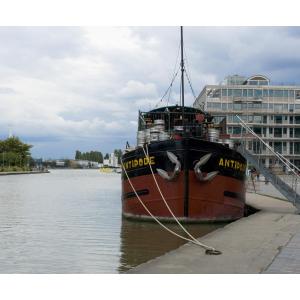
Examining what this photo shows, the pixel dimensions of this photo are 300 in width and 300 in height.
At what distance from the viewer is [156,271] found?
7.55m

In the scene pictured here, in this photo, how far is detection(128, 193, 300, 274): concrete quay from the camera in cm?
764

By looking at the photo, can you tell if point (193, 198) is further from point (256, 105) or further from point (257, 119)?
point (256, 105)

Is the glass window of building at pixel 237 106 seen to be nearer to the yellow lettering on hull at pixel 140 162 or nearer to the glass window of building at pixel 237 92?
the glass window of building at pixel 237 92

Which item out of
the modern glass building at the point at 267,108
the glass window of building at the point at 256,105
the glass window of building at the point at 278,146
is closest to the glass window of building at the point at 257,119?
the modern glass building at the point at 267,108

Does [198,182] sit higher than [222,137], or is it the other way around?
[222,137]

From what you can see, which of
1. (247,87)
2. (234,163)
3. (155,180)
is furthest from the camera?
(247,87)

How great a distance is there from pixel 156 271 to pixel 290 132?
9035 cm

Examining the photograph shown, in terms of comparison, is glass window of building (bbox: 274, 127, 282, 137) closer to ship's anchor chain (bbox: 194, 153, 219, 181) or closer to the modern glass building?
the modern glass building

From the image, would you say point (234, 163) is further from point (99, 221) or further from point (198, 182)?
point (99, 221)

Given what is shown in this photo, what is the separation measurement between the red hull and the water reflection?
367 mm

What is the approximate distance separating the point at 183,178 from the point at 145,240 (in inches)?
123

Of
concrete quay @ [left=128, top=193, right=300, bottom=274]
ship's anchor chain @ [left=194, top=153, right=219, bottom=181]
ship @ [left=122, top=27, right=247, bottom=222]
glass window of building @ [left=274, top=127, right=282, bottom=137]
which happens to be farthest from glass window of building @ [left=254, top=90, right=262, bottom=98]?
concrete quay @ [left=128, top=193, right=300, bottom=274]

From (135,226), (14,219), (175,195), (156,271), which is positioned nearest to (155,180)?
(175,195)

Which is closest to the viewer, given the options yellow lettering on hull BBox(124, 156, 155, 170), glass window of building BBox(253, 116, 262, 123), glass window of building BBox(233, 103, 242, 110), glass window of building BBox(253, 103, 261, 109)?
yellow lettering on hull BBox(124, 156, 155, 170)
